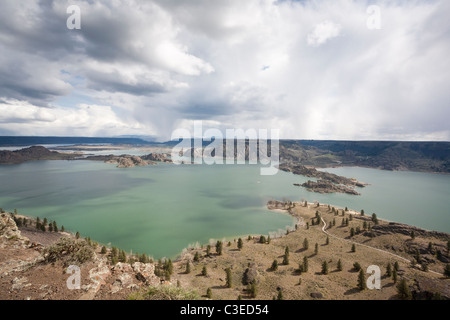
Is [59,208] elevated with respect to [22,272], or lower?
lower

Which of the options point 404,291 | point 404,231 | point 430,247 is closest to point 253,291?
point 404,291

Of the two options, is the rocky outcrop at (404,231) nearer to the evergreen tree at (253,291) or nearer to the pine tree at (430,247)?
the pine tree at (430,247)

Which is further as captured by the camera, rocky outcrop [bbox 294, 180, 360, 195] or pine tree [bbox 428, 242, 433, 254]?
rocky outcrop [bbox 294, 180, 360, 195]

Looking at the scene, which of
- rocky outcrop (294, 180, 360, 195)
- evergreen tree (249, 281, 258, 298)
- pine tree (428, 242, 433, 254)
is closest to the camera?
evergreen tree (249, 281, 258, 298)

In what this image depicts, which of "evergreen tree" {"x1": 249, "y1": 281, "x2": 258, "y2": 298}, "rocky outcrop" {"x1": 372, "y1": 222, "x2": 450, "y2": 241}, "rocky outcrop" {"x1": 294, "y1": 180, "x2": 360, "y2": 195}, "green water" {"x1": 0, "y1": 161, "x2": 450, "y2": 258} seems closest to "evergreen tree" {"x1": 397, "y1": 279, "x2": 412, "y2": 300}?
"evergreen tree" {"x1": 249, "y1": 281, "x2": 258, "y2": 298}

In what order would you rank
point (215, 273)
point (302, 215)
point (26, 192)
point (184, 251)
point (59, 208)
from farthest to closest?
1. point (26, 192)
2. point (59, 208)
3. point (302, 215)
4. point (184, 251)
5. point (215, 273)

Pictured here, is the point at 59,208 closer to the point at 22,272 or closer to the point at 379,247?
the point at 22,272

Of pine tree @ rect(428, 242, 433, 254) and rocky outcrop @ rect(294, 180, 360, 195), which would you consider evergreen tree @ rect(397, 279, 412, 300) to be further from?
rocky outcrop @ rect(294, 180, 360, 195)

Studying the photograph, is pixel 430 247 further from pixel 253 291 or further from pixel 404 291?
pixel 253 291

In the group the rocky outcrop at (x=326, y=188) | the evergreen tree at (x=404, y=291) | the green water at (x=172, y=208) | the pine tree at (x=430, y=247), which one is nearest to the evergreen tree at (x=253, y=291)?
the evergreen tree at (x=404, y=291)

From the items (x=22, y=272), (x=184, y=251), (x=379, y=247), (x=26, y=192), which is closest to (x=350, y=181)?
(x=379, y=247)
